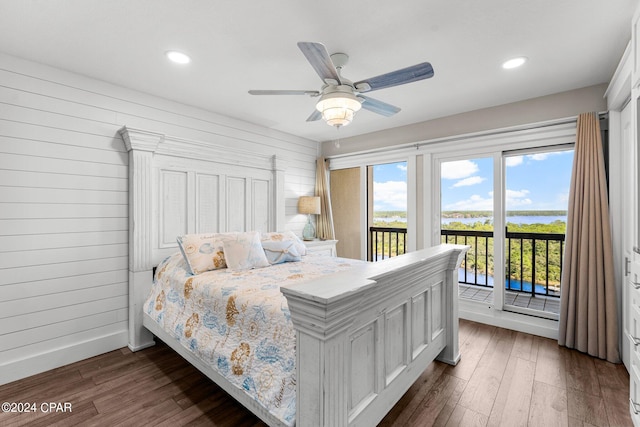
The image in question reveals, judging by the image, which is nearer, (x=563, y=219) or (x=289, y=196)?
(x=563, y=219)

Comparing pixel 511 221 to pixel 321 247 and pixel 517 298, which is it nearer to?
pixel 517 298

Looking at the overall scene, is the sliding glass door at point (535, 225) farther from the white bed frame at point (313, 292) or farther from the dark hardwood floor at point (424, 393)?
the white bed frame at point (313, 292)

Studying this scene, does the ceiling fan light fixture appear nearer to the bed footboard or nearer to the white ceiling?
the white ceiling

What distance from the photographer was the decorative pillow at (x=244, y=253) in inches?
105

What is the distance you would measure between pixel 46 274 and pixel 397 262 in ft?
9.29

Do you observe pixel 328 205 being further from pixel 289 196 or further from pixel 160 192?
pixel 160 192

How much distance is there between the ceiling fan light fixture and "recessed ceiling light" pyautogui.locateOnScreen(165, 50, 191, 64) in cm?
114

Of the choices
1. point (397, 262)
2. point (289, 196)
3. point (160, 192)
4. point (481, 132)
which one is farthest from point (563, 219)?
point (160, 192)

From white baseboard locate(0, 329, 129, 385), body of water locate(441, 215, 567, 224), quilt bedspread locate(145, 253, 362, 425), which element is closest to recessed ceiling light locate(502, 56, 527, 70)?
body of water locate(441, 215, 567, 224)

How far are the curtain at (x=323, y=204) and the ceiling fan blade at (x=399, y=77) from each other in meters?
2.72

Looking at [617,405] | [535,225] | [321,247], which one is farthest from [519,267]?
[321,247]

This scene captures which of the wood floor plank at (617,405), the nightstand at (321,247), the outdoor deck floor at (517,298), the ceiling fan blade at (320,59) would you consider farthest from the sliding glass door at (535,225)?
the ceiling fan blade at (320,59)

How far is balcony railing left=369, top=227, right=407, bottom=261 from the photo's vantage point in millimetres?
4637

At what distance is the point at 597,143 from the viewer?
263cm
